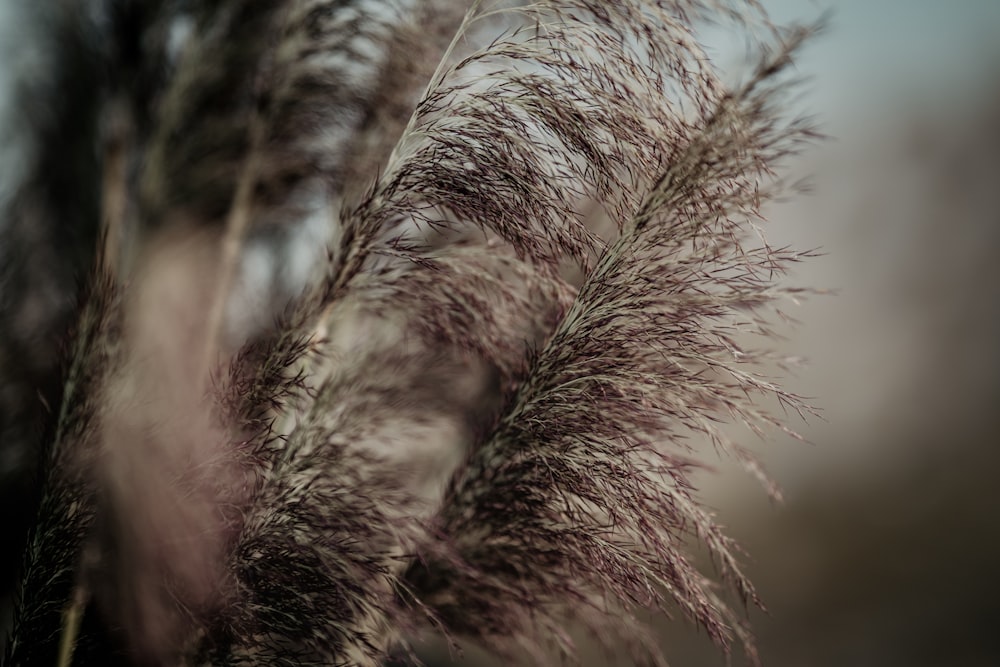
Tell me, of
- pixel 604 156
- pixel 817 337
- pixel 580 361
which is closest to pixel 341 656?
pixel 580 361

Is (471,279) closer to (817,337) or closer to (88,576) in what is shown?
(88,576)

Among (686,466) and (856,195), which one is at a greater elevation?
(856,195)

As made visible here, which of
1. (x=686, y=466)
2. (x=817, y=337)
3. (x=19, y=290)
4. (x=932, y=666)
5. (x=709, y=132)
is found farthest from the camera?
(x=817, y=337)

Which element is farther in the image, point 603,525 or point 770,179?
point 603,525

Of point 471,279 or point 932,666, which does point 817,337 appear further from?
point 471,279

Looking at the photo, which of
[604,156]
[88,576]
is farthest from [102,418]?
[604,156]

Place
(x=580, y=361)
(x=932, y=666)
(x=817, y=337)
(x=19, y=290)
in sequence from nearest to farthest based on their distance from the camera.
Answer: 1. (x=580, y=361)
2. (x=19, y=290)
3. (x=932, y=666)
4. (x=817, y=337)

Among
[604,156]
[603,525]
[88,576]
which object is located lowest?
[88,576]
